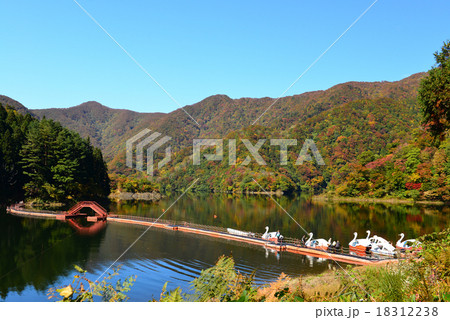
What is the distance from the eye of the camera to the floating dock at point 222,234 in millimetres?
16831

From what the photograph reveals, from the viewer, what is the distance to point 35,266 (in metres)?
14.6

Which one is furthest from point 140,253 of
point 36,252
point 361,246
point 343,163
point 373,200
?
point 343,163

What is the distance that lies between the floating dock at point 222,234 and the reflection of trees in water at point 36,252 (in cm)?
358

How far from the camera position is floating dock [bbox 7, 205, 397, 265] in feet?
55.2

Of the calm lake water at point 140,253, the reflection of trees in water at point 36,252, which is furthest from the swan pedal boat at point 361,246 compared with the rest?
the reflection of trees in water at point 36,252

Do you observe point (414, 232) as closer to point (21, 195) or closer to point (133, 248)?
point (133, 248)

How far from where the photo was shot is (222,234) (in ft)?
75.7

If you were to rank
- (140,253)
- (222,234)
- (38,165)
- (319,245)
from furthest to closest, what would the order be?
1. (38,165)
2. (222,234)
3. (319,245)
4. (140,253)

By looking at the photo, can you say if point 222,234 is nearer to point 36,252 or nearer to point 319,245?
point 319,245

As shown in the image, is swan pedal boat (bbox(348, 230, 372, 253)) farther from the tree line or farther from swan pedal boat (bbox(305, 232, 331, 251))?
the tree line

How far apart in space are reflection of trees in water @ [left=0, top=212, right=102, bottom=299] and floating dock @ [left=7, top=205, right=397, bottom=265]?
141 inches

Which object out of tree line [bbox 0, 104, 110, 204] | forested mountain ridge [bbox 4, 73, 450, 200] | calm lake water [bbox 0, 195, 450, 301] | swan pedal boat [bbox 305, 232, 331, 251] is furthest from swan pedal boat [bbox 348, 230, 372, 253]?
forested mountain ridge [bbox 4, 73, 450, 200]

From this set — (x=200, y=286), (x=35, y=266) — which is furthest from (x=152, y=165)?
(x=200, y=286)

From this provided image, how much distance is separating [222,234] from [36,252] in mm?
11323
